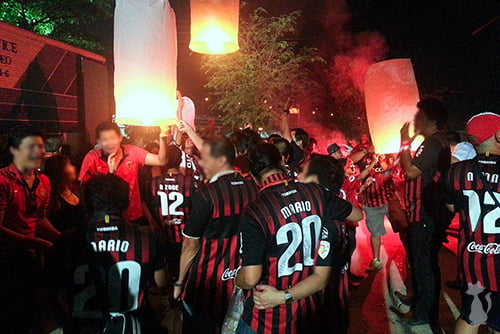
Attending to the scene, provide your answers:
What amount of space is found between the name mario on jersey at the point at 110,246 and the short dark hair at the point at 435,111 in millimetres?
3424

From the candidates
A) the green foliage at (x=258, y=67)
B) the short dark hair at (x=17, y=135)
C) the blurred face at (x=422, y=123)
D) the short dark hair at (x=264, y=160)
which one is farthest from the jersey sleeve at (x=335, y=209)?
the green foliage at (x=258, y=67)

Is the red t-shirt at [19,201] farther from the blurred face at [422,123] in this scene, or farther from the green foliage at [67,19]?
the green foliage at [67,19]

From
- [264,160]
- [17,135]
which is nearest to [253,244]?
[264,160]

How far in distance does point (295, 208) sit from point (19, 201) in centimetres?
272

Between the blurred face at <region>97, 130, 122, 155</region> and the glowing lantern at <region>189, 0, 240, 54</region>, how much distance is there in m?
1.68

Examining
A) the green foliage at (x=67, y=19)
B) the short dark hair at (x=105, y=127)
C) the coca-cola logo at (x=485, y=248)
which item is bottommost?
the coca-cola logo at (x=485, y=248)

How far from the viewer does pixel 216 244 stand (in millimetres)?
3285

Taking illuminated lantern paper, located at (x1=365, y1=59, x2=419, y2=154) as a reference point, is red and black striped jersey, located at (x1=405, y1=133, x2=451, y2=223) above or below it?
below

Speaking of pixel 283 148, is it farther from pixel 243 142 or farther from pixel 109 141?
pixel 109 141

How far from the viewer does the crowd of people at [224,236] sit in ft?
8.39

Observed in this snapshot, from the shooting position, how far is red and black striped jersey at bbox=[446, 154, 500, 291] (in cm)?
329

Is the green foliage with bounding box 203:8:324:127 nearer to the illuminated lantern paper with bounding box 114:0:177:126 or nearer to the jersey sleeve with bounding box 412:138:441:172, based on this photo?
the jersey sleeve with bounding box 412:138:441:172

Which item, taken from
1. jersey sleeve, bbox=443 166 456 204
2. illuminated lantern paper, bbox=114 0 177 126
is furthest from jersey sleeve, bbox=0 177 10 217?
jersey sleeve, bbox=443 166 456 204

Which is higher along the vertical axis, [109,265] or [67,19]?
[67,19]
